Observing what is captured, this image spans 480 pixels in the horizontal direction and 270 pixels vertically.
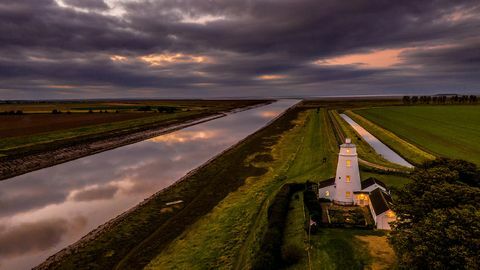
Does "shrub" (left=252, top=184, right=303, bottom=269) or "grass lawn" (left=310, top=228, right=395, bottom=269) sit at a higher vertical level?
"shrub" (left=252, top=184, right=303, bottom=269)

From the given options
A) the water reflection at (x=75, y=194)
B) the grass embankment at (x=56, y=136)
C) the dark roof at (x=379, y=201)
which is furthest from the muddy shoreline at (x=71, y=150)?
the dark roof at (x=379, y=201)

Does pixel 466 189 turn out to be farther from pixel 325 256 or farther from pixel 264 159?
pixel 264 159

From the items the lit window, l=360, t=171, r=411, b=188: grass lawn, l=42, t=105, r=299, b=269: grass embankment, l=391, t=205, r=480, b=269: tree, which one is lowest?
l=42, t=105, r=299, b=269: grass embankment

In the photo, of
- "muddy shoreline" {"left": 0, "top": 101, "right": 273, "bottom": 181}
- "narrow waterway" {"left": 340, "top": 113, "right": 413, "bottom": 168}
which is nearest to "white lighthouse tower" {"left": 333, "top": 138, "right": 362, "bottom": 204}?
"narrow waterway" {"left": 340, "top": 113, "right": 413, "bottom": 168}

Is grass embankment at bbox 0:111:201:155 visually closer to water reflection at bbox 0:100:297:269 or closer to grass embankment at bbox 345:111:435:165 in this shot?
water reflection at bbox 0:100:297:269

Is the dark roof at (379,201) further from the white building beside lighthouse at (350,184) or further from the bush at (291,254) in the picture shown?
the bush at (291,254)

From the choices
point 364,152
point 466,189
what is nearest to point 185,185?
point 466,189

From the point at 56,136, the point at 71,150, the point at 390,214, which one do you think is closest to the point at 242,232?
the point at 390,214
